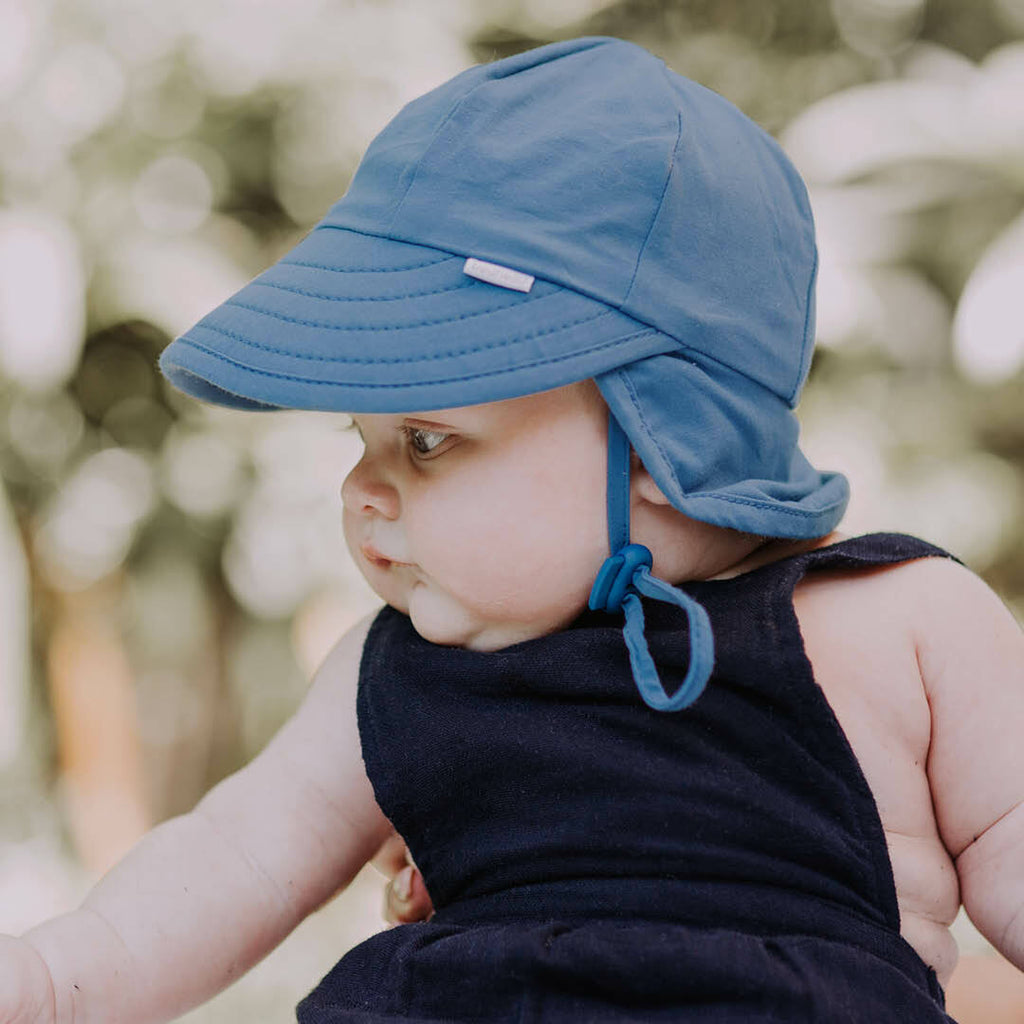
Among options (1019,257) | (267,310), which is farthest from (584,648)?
(1019,257)

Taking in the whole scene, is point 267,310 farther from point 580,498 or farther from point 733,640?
point 733,640

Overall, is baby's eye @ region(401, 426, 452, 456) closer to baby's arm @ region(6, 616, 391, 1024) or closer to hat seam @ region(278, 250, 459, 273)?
hat seam @ region(278, 250, 459, 273)

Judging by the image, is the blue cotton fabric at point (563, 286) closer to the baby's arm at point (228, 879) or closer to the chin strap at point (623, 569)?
the chin strap at point (623, 569)

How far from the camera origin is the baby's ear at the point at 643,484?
0.97 meters

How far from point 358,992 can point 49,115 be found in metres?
1.61

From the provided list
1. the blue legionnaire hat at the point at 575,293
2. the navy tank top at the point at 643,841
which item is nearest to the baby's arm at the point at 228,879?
the navy tank top at the point at 643,841

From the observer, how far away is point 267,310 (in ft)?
3.24

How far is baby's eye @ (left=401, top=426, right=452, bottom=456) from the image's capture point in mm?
966

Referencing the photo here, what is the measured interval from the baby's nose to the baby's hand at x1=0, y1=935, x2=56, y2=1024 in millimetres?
424

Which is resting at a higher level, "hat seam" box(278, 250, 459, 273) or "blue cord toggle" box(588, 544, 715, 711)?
"hat seam" box(278, 250, 459, 273)

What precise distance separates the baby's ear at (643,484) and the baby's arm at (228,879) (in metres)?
0.35

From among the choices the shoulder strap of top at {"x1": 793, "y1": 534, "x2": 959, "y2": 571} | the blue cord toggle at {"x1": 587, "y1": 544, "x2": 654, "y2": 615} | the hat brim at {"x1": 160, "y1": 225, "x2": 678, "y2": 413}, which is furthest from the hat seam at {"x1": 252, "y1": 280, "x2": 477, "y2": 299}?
the shoulder strap of top at {"x1": 793, "y1": 534, "x2": 959, "y2": 571}

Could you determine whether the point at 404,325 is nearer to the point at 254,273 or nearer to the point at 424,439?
the point at 424,439

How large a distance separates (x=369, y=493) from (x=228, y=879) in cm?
36
